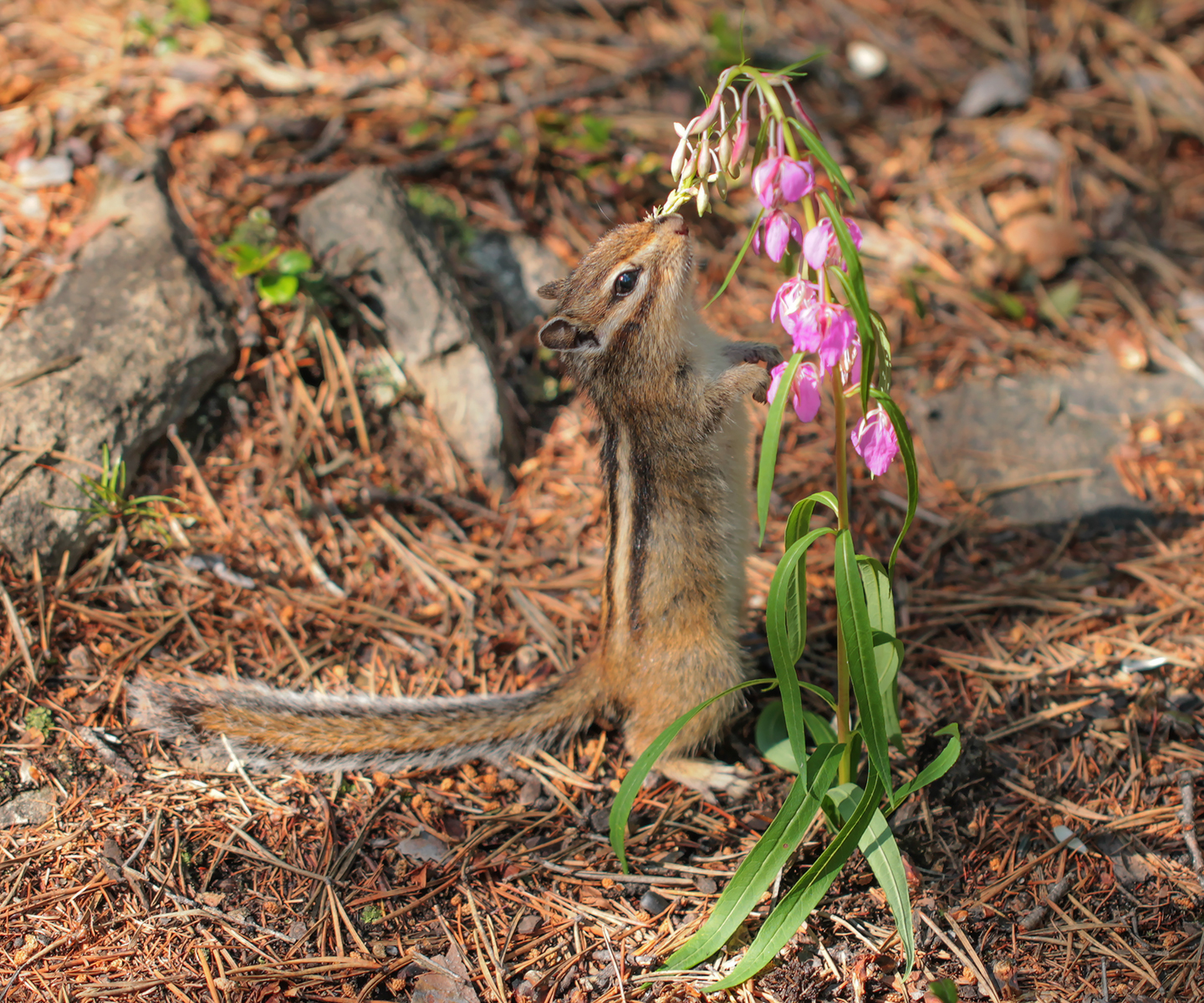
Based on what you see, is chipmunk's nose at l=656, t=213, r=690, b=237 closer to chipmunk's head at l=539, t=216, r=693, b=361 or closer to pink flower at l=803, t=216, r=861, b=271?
chipmunk's head at l=539, t=216, r=693, b=361

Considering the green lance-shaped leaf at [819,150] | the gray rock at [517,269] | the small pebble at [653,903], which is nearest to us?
the green lance-shaped leaf at [819,150]

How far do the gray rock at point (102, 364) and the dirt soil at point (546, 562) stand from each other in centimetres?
15

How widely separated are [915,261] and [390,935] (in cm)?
410

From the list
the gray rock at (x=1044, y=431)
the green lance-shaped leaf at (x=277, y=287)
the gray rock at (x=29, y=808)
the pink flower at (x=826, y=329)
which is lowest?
the gray rock at (x=1044, y=431)

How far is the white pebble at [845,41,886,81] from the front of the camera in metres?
5.60

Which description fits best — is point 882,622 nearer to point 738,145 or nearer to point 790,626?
point 790,626

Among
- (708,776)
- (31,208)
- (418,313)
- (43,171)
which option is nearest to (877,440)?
(708,776)

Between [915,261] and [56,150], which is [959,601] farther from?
[56,150]

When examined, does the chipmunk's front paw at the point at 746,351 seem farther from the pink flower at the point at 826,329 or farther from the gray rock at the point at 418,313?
the pink flower at the point at 826,329

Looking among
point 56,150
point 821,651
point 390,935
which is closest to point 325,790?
point 390,935

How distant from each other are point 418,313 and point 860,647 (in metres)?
2.68

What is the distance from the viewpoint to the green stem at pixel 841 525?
2.03m

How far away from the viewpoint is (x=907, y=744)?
9.81 feet

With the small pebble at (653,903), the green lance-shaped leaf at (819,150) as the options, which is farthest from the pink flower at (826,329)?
the small pebble at (653,903)
